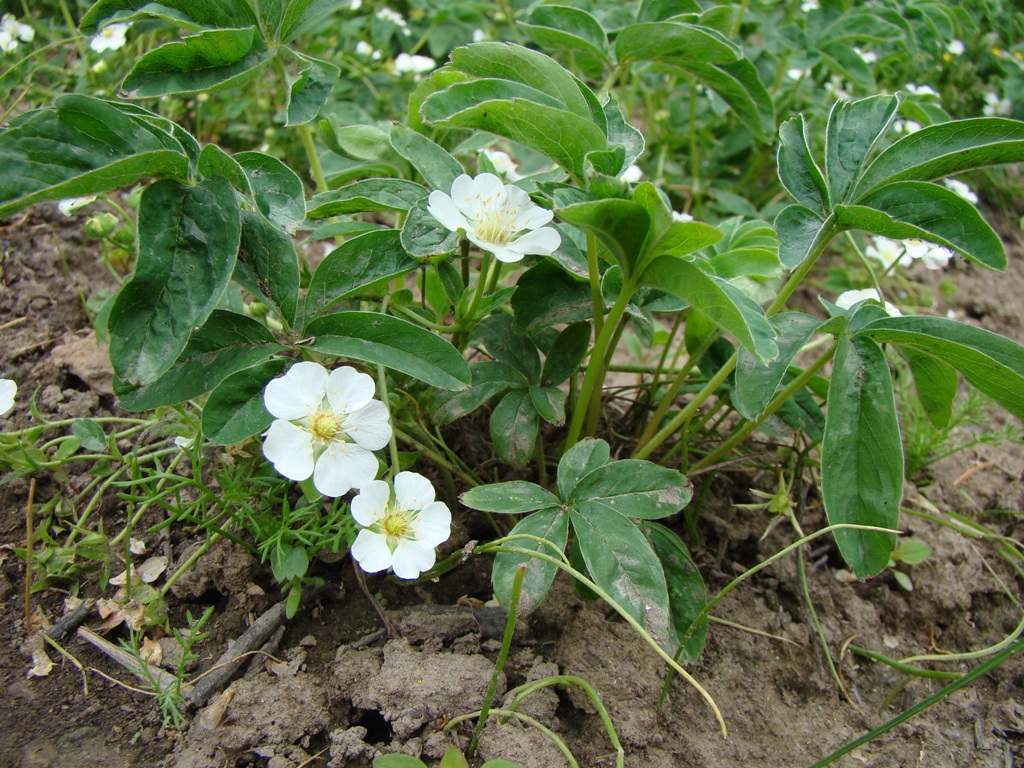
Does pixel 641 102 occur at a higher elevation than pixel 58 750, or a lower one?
higher

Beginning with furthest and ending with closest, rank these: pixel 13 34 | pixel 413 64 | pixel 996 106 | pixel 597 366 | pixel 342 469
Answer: pixel 996 106 < pixel 413 64 < pixel 13 34 < pixel 597 366 < pixel 342 469

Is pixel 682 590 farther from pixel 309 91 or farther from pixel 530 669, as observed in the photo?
pixel 309 91

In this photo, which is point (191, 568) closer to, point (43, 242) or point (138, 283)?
point (138, 283)

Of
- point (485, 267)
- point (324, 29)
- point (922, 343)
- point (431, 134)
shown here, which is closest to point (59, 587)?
point (485, 267)

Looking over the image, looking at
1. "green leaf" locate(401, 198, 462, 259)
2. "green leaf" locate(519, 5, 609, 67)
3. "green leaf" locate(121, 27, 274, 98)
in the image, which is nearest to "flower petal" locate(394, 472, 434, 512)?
"green leaf" locate(401, 198, 462, 259)

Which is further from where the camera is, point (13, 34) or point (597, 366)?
point (13, 34)

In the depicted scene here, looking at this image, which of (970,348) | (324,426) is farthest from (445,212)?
(970,348)
